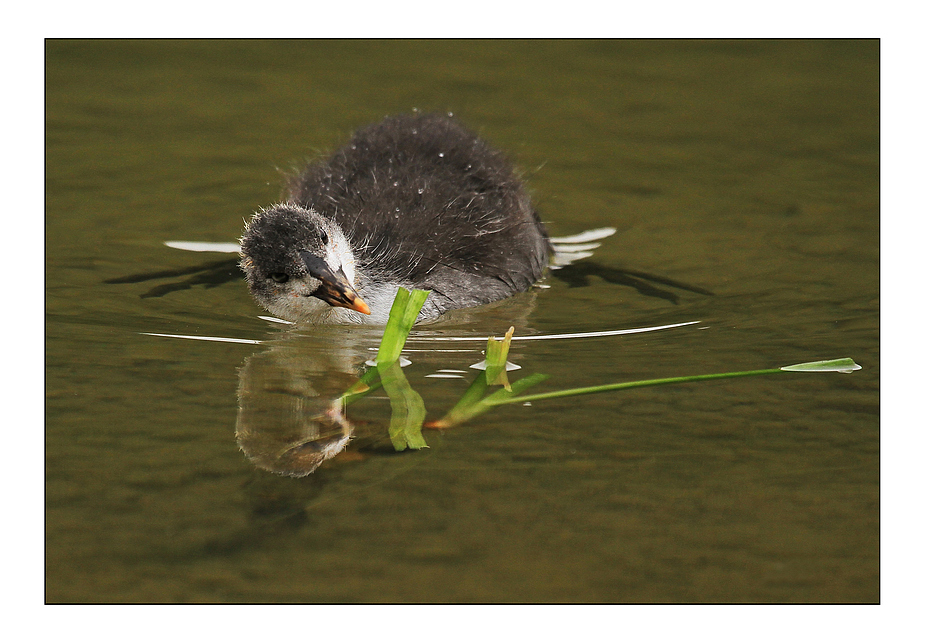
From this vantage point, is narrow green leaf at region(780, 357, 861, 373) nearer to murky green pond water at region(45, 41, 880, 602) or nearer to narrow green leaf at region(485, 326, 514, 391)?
murky green pond water at region(45, 41, 880, 602)

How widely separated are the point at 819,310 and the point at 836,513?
248cm

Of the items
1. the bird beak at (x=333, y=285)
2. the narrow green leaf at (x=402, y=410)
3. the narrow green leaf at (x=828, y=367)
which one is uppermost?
the bird beak at (x=333, y=285)

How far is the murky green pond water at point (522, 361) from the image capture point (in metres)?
3.87

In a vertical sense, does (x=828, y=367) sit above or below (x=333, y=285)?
below

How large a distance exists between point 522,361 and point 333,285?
0.95m

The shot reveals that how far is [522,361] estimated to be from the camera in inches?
222

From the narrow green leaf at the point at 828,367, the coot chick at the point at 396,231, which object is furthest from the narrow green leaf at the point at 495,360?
the narrow green leaf at the point at 828,367

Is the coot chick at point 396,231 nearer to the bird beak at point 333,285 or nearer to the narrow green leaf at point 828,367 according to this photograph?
the bird beak at point 333,285

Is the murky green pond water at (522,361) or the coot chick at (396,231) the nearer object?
the murky green pond water at (522,361)

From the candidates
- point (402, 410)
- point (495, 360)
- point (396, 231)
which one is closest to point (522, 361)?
point (495, 360)

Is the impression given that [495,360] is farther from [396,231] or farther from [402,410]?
[396,231]

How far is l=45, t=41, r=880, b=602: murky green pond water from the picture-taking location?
3.87 metres

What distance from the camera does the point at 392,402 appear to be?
5090 millimetres

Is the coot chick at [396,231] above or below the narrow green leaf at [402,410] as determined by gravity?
above
